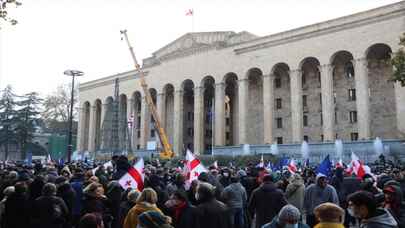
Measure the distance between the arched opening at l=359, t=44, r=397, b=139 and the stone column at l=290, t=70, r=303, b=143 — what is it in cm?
681

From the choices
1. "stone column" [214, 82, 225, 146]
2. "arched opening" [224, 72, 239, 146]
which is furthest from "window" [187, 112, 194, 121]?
"stone column" [214, 82, 225, 146]

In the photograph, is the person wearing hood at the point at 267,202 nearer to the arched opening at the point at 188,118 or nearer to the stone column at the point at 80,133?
the arched opening at the point at 188,118

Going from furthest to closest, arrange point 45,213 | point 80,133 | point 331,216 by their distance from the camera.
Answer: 1. point 80,133
2. point 45,213
3. point 331,216

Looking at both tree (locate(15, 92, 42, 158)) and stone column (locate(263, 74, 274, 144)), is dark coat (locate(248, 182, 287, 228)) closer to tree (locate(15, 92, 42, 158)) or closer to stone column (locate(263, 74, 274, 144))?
stone column (locate(263, 74, 274, 144))

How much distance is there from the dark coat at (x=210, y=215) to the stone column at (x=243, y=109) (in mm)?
38986

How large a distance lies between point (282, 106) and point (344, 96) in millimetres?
7326

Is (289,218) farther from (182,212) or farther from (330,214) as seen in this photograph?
(182,212)

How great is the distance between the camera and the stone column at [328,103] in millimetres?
37812

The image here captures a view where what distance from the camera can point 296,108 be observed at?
40.2m

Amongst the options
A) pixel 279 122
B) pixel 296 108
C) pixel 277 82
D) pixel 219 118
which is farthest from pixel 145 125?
pixel 296 108

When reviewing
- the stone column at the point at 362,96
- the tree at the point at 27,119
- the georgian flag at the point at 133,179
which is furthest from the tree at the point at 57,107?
the georgian flag at the point at 133,179

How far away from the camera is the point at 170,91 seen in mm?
56688

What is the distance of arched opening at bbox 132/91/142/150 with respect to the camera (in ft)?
193

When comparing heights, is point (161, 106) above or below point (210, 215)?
above
